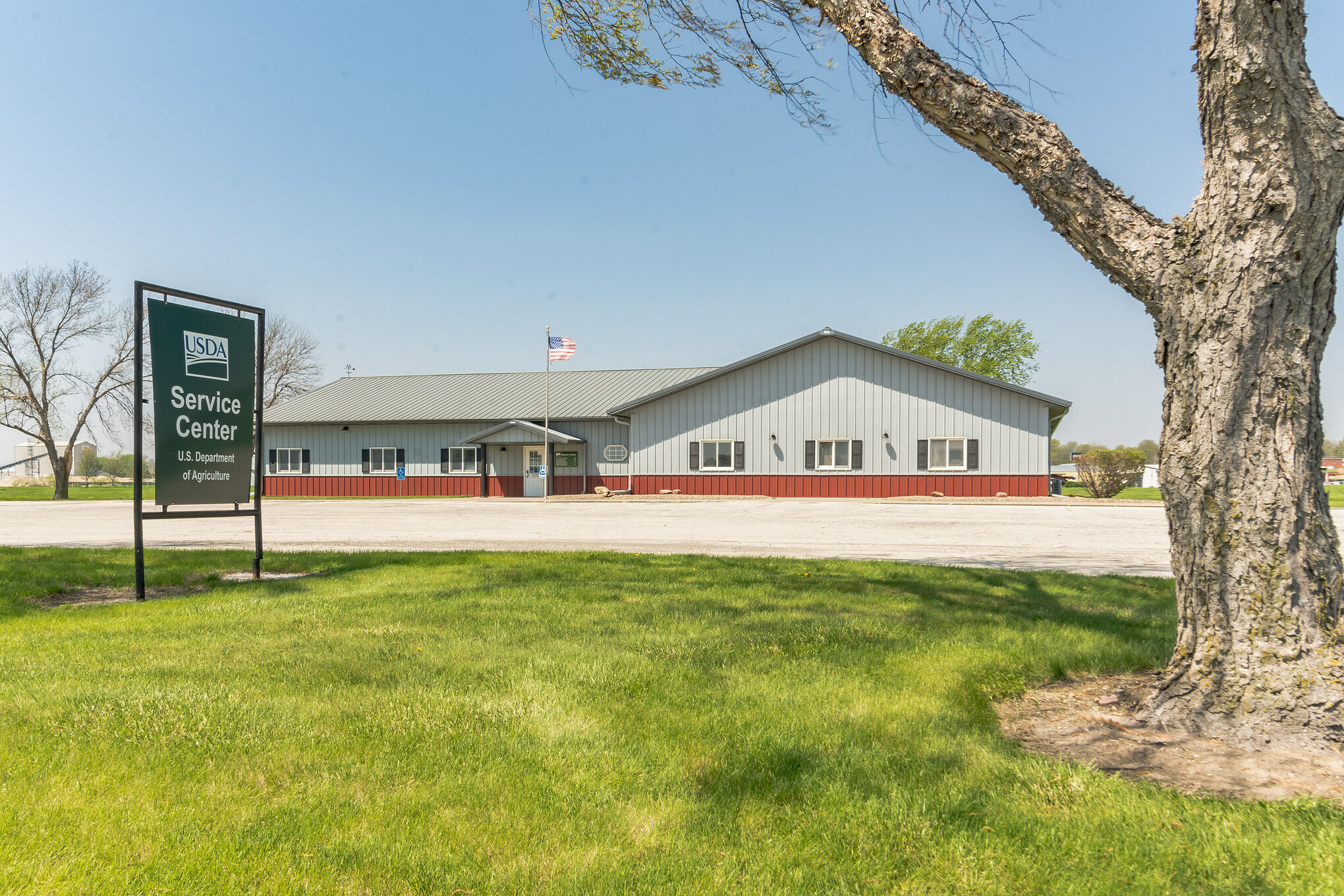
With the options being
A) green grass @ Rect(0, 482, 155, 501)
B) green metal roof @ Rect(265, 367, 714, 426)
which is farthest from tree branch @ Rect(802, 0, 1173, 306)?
green grass @ Rect(0, 482, 155, 501)

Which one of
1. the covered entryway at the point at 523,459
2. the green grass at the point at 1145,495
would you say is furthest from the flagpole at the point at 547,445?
the green grass at the point at 1145,495

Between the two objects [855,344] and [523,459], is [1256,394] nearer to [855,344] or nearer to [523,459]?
[855,344]

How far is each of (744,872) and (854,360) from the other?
102 ft

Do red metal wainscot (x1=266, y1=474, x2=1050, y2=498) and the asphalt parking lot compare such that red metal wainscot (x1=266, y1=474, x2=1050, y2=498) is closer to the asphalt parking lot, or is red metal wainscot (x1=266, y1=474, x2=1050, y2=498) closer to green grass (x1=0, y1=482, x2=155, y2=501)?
the asphalt parking lot

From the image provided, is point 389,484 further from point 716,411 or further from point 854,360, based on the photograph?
point 854,360

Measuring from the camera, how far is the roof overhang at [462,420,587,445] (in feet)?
120

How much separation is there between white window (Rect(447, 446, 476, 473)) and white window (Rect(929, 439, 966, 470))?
22114 millimetres

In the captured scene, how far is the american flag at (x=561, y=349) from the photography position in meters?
32.6

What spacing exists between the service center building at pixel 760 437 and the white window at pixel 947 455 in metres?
0.05

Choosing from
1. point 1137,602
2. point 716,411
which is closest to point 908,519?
point 1137,602

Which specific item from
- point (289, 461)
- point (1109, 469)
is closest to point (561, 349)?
point (289, 461)

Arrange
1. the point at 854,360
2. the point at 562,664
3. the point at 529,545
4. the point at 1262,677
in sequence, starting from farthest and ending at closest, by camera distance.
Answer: the point at 854,360
the point at 529,545
the point at 562,664
the point at 1262,677

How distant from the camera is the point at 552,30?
723 cm

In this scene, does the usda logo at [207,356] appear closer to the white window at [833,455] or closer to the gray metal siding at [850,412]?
the gray metal siding at [850,412]
